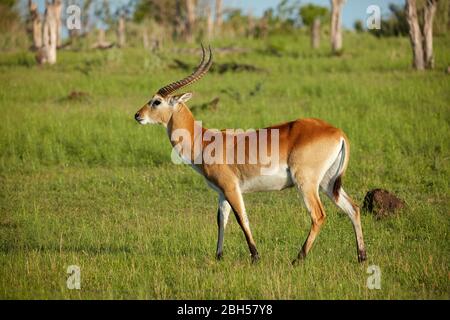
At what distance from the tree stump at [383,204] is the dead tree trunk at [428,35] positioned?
38.6 ft

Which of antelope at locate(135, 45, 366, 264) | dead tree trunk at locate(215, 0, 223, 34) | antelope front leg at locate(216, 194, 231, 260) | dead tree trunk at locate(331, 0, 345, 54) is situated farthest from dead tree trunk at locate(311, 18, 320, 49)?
antelope front leg at locate(216, 194, 231, 260)

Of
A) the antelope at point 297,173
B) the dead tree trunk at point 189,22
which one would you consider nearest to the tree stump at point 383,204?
the antelope at point 297,173

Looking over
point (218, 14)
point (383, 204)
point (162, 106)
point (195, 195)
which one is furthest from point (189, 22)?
point (162, 106)

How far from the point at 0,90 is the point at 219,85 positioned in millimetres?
4609

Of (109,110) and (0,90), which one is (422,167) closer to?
(109,110)

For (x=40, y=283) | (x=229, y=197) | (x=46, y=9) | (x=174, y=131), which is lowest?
(x=40, y=283)

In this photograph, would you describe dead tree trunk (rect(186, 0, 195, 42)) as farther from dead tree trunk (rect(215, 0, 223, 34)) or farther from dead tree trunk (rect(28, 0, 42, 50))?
dead tree trunk (rect(28, 0, 42, 50))

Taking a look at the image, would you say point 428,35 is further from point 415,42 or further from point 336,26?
point 336,26

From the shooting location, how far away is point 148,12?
40094mm

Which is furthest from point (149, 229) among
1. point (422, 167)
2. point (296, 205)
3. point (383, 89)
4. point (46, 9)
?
point (46, 9)

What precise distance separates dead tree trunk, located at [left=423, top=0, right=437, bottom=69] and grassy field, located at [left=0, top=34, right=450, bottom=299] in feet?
1.33

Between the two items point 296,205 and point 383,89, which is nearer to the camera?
point 296,205

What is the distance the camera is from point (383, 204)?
8.07 m

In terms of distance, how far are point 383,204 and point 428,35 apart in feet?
40.6
